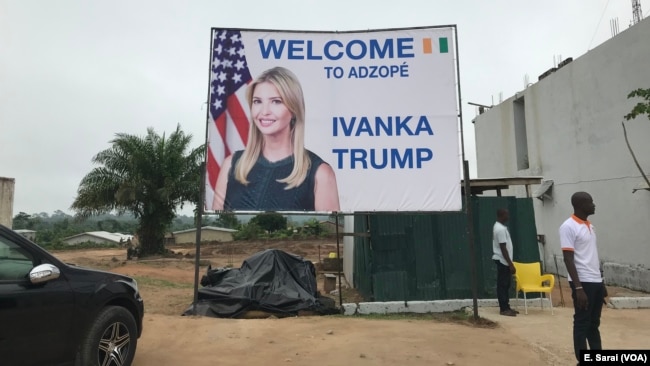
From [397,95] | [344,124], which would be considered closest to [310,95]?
[344,124]

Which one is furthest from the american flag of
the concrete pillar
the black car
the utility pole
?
the utility pole

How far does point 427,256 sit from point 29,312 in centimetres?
689

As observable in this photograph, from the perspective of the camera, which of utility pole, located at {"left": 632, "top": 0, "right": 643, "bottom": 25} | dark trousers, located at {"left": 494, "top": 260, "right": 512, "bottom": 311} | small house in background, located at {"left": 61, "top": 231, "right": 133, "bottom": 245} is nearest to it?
dark trousers, located at {"left": 494, "top": 260, "right": 512, "bottom": 311}

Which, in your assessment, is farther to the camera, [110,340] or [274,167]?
[274,167]

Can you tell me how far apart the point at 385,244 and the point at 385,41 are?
3.87m

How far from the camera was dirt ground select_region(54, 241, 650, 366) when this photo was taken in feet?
17.8

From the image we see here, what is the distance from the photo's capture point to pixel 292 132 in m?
8.13

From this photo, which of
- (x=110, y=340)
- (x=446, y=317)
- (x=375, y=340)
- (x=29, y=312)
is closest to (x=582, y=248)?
(x=375, y=340)

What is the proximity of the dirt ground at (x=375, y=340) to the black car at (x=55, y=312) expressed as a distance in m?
0.90

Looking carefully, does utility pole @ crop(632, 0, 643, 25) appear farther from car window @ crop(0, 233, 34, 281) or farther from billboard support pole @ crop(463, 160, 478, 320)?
car window @ crop(0, 233, 34, 281)

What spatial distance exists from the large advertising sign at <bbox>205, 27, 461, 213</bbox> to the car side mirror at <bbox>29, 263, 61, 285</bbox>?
401 cm

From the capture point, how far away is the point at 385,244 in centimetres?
897

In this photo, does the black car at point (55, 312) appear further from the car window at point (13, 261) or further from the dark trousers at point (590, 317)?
the dark trousers at point (590, 317)

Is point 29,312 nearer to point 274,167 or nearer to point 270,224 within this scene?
point 274,167
